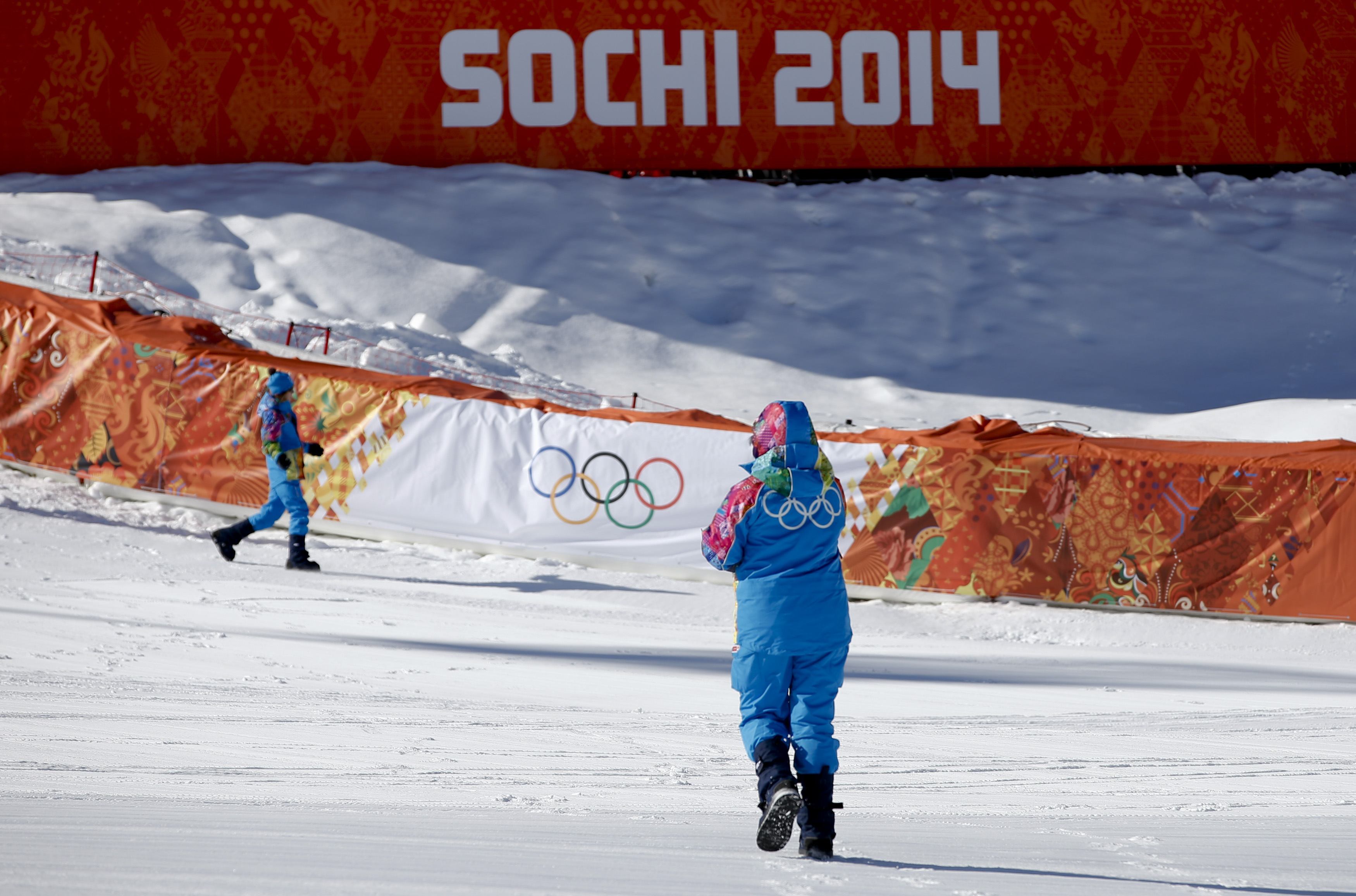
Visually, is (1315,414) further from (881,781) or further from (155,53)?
(155,53)

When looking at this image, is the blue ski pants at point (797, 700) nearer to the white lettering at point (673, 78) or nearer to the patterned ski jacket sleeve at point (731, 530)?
the patterned ski jacket sleeve at point (731, 530)

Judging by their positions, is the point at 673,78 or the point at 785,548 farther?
the point at 673,78

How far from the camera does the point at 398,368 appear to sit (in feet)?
53.4

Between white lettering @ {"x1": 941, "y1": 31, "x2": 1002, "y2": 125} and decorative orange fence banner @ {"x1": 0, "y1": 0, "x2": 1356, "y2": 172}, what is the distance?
37mm

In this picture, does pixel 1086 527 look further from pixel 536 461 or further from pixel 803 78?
pixel 803 78

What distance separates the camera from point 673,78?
22.3 m

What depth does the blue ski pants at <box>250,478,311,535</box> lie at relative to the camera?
33.2 feet

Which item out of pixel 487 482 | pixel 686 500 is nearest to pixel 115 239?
pixel 487 482

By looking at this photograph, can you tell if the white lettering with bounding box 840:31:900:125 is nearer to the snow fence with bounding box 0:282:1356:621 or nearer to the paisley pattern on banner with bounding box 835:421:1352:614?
the snow fence with bounding box 0:282:1356:621

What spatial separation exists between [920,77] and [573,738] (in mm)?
18617

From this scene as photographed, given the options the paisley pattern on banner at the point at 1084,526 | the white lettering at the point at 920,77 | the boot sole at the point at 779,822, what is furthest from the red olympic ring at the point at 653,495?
the white lettering at the point at 920,77

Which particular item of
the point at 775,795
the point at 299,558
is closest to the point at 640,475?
the point at 299,558

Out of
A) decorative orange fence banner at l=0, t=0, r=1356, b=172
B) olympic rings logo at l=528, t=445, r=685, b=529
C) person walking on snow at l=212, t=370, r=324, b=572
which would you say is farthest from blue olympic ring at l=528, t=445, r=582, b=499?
decorative orange fence banner at l=0, t=0, r=1356, b=172

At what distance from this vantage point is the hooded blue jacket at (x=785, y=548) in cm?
414
